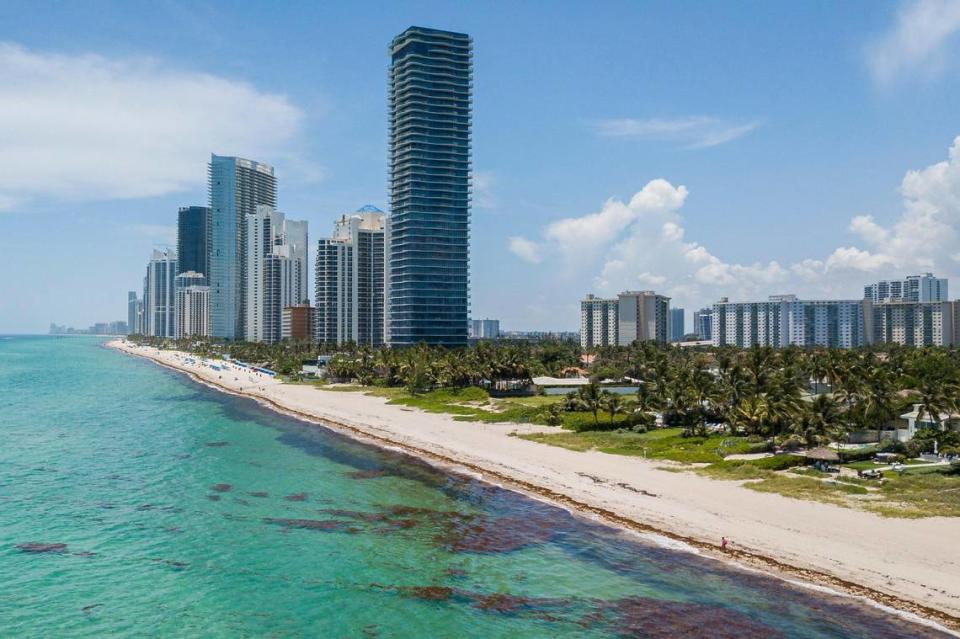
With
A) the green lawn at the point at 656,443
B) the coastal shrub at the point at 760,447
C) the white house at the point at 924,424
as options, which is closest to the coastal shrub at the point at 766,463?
the green lawn at the point at 656,443

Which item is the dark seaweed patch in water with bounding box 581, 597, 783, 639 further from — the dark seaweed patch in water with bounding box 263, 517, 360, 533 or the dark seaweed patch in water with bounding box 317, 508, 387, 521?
the dark seaweed patch in water with bounding box 317, 508, 387, 521

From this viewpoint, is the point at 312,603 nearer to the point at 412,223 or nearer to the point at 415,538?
the point at 415,538

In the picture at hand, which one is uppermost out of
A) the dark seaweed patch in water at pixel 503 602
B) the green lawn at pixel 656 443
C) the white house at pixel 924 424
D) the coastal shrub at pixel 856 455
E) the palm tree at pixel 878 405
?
the palm tree at pixel 878 405

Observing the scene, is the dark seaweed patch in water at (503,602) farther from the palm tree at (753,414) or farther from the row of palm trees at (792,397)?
the palm tree at (753,414)

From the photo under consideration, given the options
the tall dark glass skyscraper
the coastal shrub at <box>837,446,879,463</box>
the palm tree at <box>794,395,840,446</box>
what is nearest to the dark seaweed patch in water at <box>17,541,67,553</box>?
the palm tree at <box>794,395,840,446</box>

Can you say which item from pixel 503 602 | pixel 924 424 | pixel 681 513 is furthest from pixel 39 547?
pixel 924 424

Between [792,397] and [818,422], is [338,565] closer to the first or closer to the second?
[818,422]
